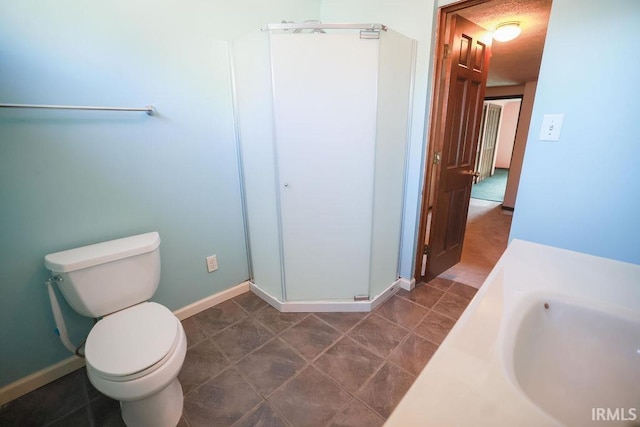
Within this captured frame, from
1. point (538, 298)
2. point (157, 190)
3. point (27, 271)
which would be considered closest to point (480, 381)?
point (538, 298)

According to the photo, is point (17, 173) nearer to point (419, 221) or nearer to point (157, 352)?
point (157, 352)

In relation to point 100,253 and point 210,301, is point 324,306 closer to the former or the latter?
point 210,301

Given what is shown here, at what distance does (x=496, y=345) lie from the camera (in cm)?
66

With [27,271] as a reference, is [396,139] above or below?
above

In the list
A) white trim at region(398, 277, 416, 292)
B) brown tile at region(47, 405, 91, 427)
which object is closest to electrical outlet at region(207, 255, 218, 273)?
brown tile at region(47, 405, 91, 427)

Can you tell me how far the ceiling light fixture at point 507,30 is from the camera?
223cm

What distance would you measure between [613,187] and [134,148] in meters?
2.36

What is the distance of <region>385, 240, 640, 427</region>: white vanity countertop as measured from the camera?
1.61 ft

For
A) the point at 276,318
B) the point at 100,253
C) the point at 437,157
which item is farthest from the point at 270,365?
the point at 437,157

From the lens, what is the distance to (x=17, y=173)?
4.06ft

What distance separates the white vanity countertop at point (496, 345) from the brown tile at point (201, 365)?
133 cm

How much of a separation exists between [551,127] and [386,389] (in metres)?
1.52

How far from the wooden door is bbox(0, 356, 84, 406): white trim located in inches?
97.2

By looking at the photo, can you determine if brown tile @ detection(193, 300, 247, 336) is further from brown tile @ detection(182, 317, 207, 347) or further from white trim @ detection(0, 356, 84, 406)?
white trim @ detection(0, 356, 84, 406)
